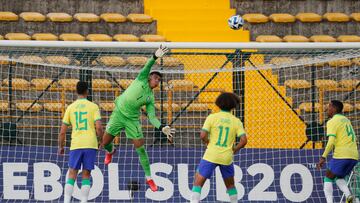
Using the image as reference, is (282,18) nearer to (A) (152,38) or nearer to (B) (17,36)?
(A) (152,38)

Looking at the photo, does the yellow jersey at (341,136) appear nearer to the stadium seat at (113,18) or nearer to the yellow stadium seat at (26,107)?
the yellow stadium seat at (26,107)

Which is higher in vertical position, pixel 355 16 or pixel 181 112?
pixel 355 16

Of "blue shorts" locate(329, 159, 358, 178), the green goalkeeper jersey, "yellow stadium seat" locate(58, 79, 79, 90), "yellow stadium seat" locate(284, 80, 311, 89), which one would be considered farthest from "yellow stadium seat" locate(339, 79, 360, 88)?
"yellow stadium seat" locate(58, 79, 79, 90)

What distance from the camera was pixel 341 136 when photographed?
722 inches

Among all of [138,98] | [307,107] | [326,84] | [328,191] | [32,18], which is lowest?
[328,191]

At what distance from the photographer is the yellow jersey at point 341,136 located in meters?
18.2

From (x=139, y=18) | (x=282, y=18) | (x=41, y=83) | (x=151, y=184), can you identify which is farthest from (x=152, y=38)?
(x=151, y=184)

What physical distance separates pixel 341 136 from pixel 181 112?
3.30 m

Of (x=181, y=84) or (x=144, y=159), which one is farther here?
(x=181, y=84)

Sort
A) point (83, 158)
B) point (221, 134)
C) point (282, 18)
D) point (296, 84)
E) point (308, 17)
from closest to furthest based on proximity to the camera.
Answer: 1. point (221, 134)
2. point (83, 158)
3. point (296, 84)
4. point (282, 18)
5. point (308, 17)

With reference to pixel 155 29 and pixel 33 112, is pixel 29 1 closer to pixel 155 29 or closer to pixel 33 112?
pixel 155 29

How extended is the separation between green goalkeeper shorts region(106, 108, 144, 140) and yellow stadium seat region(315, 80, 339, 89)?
4624mm

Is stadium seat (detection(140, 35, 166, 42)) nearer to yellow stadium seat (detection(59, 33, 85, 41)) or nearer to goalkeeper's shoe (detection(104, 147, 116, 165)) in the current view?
yellow stadium seat (detection(59, 33, 85, 41))

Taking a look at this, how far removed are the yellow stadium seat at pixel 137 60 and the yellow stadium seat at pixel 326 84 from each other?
3298mm
